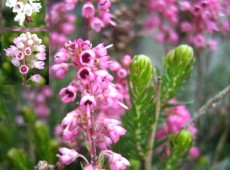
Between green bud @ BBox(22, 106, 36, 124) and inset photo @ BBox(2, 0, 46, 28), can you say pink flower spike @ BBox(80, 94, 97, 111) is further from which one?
green bud @ BBox(22, 106, 36, 124)

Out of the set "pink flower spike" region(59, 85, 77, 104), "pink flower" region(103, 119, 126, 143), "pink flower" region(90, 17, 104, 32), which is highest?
"pink flower" region(90, 17, 104, 32)

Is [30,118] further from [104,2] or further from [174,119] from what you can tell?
[104,2]

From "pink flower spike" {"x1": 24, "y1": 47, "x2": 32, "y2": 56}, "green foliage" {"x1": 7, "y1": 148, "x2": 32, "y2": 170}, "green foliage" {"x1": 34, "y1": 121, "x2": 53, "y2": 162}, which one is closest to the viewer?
"pink flower spike" {"x1": 24, "y1": 47, "x2": 32, "y2": 56}

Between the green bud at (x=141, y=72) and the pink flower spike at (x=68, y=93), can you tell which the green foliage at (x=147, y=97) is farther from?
the pink flower spike at (x=68, y=93)

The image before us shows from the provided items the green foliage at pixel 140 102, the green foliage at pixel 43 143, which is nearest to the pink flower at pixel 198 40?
the green foliage at pixel 140 102

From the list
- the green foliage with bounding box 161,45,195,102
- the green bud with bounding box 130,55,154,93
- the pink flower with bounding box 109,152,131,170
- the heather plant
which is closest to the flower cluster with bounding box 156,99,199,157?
the heather plant

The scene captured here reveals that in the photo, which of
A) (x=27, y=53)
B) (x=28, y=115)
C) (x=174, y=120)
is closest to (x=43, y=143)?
(x=28, y=115)

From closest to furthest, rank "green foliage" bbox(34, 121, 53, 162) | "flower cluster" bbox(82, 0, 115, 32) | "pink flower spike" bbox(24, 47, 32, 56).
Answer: "pink flower spike" bbox(24, 47, 32, 56), "flower cluster" bbox(82, 0, 115, 32), "green foliage" bbox(34, 121, 53, 162)

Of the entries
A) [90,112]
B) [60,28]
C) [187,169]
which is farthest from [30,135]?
[90,112]
